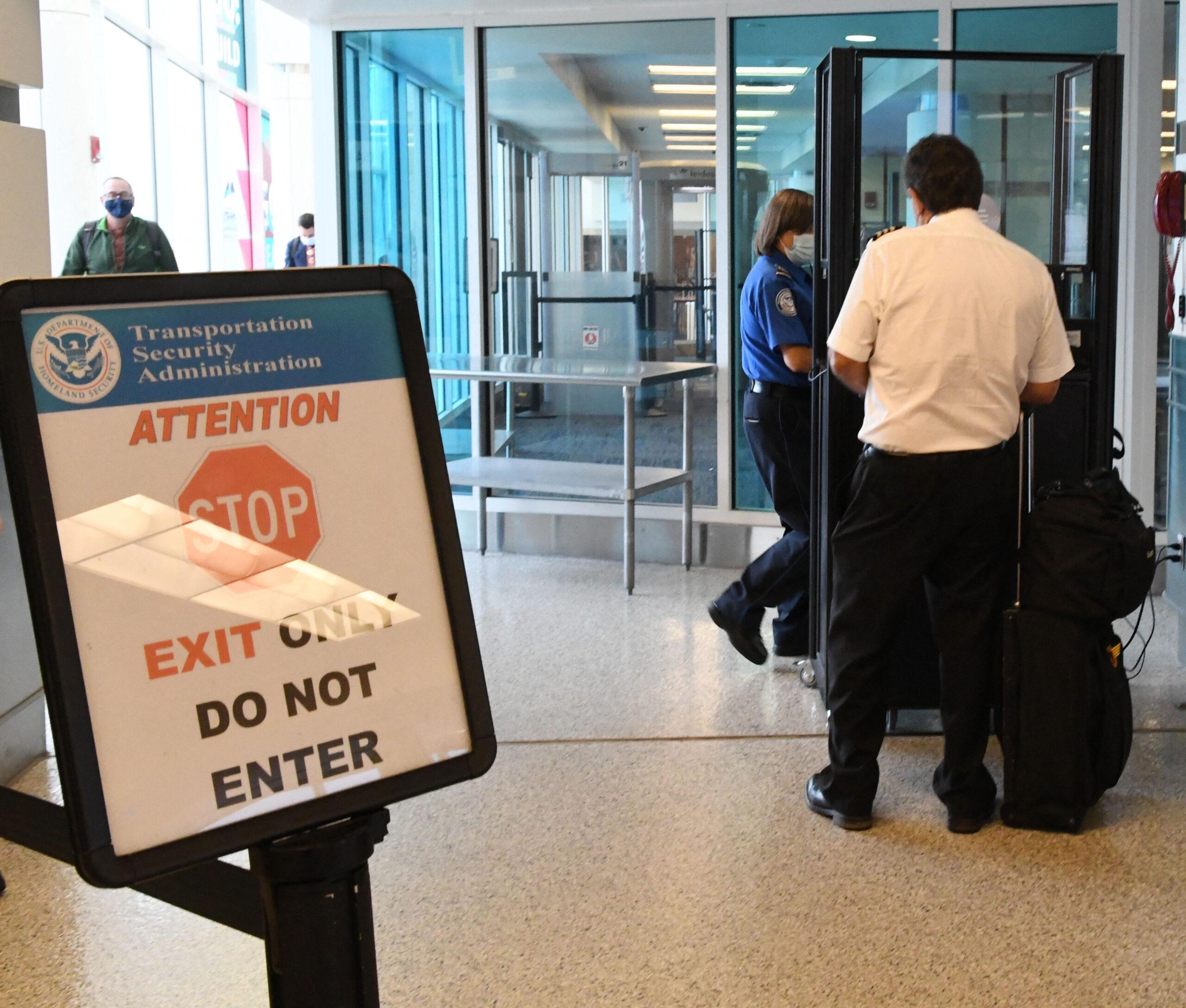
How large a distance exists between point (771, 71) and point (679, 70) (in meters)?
0.38

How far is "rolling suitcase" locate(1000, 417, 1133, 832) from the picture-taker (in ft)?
9.10

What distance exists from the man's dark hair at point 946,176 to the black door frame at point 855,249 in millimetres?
420

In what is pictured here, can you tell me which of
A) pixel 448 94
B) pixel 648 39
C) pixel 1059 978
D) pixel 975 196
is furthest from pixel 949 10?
pixel 1059 978

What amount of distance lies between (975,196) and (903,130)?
2118 mm

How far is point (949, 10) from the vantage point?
5047 millimetres

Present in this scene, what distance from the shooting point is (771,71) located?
5.31m

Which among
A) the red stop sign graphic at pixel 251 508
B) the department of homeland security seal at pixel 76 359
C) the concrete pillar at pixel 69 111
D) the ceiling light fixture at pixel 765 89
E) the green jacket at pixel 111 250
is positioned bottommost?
the red stop sign graphic at pixel 251 508

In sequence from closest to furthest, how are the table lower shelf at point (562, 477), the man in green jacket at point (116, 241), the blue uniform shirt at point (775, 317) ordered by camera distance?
the blue uniform shirt at point (775, 317) → the table lower shelf at point (562, 477) → the man in green jacket at point (116, 241)

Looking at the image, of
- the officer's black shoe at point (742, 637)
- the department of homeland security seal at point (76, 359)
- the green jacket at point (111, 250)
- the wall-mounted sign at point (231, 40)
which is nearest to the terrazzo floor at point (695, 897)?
the officer's black shoe at point (742, 637)

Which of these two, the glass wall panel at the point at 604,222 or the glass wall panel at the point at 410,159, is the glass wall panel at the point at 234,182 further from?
the glass wall panel at the point at 604,222

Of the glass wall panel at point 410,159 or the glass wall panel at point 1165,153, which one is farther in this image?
the glass wall panel at point 410,159

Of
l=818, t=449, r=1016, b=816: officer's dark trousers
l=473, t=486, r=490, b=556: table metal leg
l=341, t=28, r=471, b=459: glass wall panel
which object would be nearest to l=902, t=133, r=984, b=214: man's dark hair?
l=818, t=449, r=1016, b=816: officer's dark trousers

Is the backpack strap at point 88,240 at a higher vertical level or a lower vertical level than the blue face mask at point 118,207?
lower

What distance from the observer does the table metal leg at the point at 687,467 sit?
543cm
